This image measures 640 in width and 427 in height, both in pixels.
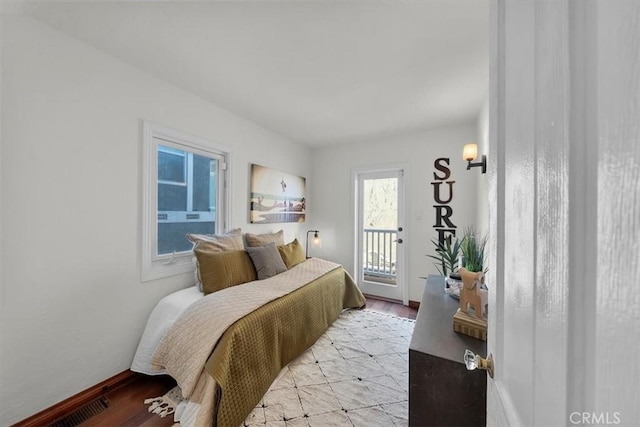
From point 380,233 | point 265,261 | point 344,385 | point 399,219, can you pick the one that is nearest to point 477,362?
point 344,385

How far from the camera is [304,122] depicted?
303cm

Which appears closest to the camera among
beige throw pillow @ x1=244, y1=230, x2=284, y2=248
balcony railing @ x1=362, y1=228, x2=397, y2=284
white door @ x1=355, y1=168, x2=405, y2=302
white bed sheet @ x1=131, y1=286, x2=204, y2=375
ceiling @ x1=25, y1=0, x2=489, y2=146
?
ceiling @ x1=25, y1=0, x2=489, y2=146

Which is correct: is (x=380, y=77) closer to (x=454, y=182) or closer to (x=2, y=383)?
(x=454, y=182)

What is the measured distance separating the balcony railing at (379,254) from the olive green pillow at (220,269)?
210 cm

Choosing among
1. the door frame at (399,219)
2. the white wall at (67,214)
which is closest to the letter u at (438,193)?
the door frame at (399,219)

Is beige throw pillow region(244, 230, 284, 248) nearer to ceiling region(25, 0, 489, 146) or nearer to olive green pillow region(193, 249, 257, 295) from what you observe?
olive green pillow region(193, 249, 257, 295)

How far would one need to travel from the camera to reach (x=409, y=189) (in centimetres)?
340

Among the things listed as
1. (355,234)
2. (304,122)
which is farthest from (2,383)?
(355,234)

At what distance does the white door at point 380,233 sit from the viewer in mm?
3549

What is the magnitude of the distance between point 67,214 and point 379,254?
3.46 m

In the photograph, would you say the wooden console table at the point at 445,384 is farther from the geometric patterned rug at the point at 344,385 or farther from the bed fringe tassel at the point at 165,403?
the bed fringe tassel at the point at 165,403

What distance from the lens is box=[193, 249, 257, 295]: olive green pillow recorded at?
200 centimetres

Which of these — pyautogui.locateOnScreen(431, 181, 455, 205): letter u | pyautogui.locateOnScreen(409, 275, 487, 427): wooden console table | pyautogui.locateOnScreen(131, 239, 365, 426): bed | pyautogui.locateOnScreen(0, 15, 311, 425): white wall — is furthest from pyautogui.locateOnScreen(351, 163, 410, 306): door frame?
pyautogui.locateOnScreen(0, 15, 311, 425): white wall
